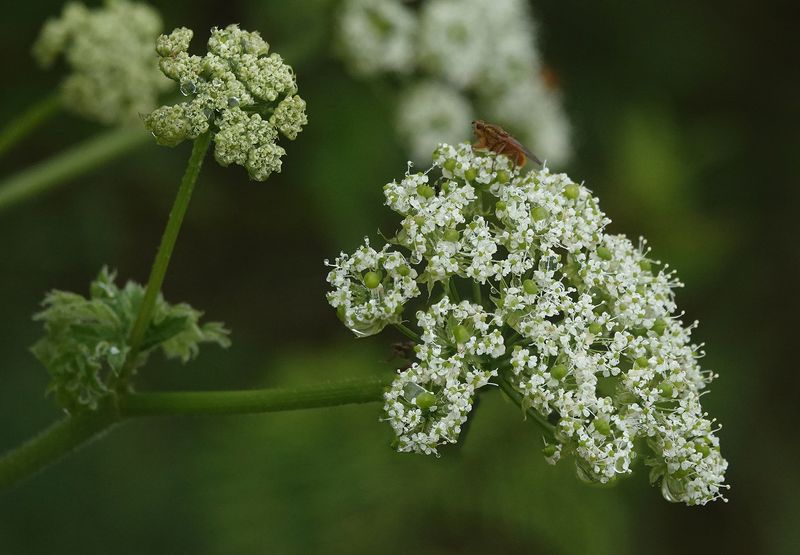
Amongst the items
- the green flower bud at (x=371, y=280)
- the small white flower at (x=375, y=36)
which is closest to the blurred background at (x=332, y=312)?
the small white flower at (x=375, y=36)

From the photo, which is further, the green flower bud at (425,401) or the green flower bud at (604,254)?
the green flower bud at (604,254)

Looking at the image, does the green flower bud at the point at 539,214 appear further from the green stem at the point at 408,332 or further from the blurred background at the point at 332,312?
the blurred background at the point at 332,312

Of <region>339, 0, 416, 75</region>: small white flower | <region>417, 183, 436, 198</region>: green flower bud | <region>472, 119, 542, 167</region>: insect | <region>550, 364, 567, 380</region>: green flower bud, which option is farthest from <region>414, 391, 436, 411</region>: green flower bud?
<region>339, 0, 416, 75</region>: small white flower

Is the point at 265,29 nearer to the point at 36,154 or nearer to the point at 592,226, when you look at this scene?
the point at 36,154

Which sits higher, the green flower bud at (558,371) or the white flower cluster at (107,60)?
the white flower cluster at (107,60)

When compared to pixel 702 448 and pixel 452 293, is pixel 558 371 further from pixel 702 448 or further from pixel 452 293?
pixel 702 448
